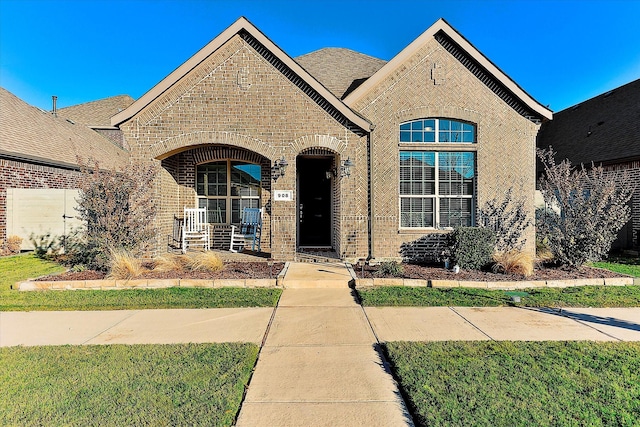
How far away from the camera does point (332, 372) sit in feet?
12.0

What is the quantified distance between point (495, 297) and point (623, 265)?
6.40 meters

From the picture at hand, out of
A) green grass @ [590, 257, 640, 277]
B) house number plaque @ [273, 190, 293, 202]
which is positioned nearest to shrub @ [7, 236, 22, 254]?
house number plaque @ [273, 190, 293, 202]

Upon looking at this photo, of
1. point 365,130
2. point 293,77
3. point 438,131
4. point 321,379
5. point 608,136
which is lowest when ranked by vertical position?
point 321,379

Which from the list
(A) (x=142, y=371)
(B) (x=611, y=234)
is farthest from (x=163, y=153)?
(B) (x=611, y=234)

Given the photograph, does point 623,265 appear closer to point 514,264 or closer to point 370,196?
point 514,264

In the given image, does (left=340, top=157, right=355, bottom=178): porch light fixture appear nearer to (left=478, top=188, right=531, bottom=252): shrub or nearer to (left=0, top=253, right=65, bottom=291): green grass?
(left=478, top=188, right=531, bottom=252): shrub

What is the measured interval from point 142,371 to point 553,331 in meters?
5.16

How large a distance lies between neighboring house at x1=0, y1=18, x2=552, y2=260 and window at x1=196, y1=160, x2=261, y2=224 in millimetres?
734

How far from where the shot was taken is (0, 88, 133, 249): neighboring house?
11.0m

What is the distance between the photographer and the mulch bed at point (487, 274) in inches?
298

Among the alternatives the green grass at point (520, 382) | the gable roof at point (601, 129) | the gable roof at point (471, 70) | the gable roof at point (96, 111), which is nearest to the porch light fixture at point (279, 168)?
the gable roof at point (471, 70)

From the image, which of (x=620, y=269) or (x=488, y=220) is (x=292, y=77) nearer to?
(x=488, y=220)

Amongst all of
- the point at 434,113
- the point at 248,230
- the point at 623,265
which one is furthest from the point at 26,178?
the point at 623,265

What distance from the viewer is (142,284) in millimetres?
6977
